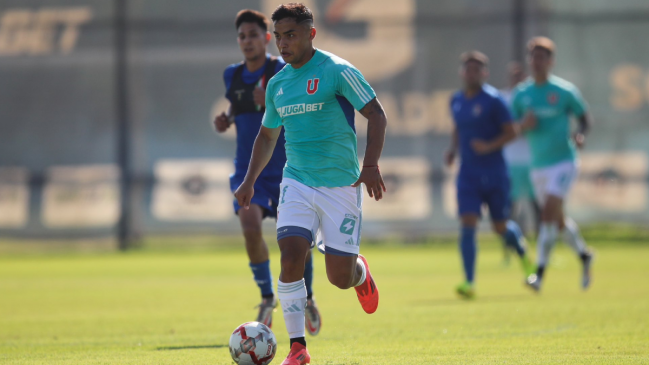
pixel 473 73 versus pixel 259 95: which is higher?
pixel 473 73

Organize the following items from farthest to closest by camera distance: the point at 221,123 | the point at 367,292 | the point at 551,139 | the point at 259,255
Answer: the point at 551,139, the point at 221,123, the point at 259,255, the point at 367,292

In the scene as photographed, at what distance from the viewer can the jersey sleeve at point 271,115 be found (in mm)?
6016

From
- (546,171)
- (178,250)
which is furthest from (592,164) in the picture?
(178,250)

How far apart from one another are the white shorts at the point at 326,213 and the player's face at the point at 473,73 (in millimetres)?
4935

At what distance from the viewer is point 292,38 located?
5777 millimetres

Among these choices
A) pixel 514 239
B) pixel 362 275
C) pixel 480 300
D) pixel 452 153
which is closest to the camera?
pixel 362 275

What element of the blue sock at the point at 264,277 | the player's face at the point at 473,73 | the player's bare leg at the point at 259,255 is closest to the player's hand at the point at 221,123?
the player's bare leg at the point at 259,255

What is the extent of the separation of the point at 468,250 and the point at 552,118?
7.12 ft

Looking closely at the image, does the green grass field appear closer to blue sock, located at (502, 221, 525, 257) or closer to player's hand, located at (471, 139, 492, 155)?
blue sock, located at (502, 221, 525, 257)

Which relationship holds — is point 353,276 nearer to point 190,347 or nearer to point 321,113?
point 321,113

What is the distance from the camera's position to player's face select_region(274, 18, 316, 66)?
5754mm

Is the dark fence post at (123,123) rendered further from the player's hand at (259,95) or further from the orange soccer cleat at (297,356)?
the orange soccer cleat at (297,356)

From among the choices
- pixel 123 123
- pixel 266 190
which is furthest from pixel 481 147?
pixel 123 123

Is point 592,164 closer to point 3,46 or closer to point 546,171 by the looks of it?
point 546,171
